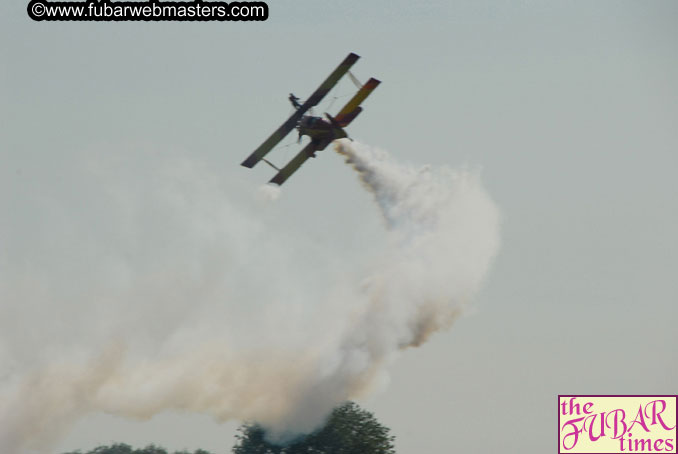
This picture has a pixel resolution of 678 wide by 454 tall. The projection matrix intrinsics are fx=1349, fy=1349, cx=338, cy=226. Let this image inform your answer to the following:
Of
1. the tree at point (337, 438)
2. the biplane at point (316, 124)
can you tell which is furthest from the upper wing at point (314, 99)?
the tree at point (337, 438)

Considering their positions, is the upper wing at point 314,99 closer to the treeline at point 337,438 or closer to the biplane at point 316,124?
the biplane at point 316,124

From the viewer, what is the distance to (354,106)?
64375 mm

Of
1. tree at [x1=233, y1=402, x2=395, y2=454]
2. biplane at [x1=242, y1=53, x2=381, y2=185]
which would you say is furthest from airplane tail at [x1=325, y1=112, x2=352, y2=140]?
tree at [x1=233, y1=402, x2=395, y2=454]

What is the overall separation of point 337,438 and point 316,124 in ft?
66.4

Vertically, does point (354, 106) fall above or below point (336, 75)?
below

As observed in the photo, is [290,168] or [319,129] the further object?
[290,168]

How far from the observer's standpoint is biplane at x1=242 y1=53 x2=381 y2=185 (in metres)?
63.9

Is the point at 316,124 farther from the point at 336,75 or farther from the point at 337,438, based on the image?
the point at 337,438

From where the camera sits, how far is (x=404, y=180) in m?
68.7

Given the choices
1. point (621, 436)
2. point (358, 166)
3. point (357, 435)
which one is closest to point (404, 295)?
point (358, 166)

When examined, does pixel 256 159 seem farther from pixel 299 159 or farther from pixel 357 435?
pixel 357 435

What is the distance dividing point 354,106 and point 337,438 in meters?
20.6

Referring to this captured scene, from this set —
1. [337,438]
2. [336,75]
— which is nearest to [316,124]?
[336,75]

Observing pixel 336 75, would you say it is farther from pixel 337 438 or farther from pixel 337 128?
pixel 337 438
